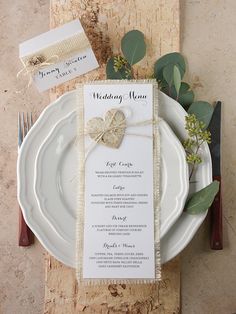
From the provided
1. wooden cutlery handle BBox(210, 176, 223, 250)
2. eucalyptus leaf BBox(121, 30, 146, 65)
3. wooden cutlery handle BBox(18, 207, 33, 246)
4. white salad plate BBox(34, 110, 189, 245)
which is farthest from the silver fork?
wooden cutlery handle BBox(210, 176, 223, 250)

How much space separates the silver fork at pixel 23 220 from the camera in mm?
776

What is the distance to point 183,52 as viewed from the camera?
0.85 metres

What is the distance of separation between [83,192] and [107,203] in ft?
0.15

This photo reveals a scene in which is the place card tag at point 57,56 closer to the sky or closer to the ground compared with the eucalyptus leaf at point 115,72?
closer to the sky

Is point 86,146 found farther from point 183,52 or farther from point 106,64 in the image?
point 183,52

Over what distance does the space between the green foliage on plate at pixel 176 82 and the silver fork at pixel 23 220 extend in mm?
189

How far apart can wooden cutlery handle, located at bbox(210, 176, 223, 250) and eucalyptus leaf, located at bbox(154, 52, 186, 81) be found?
0.74 ft

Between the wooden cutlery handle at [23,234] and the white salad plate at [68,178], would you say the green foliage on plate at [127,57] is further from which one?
the wooden cutlery handle at [23,234]

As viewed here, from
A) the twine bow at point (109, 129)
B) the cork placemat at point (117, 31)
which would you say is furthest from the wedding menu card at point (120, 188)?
the cork placemat at point (117, 31)

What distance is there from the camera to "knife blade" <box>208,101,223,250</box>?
78 centimetres

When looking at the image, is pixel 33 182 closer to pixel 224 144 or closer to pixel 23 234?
pixel 23 234


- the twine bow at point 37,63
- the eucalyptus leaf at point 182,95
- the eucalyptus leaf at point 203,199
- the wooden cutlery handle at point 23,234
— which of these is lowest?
the wooden cutlery handle at point 23,234

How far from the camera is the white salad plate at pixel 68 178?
0.69 metres

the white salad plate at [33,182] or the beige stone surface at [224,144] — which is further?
the beige stone surface at [224,144]
